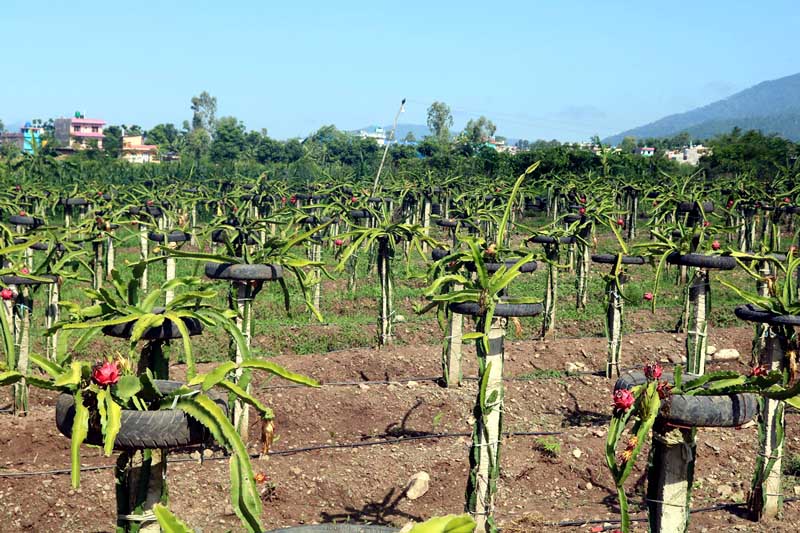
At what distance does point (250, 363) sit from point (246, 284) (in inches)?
164

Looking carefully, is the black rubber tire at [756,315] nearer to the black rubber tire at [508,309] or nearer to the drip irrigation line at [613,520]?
the drip irrigation line at [613,520]

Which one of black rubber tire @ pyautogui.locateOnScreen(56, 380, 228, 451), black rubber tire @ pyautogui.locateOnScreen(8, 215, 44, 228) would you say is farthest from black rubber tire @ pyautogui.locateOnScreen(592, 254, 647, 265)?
black rubber tire @ pyautogui.locateOnScreen(8, 215, 44, 228)

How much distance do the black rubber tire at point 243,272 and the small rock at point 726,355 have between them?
8298 millimetres

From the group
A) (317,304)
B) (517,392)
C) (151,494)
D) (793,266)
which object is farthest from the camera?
(317,304)

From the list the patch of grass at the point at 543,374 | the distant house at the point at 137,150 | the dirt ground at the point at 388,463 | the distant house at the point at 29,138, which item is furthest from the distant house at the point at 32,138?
the patch of grass at the point at 543,374

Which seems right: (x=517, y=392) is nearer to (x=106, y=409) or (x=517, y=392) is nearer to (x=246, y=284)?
(x=246, y=284)

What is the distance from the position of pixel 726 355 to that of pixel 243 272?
Result: 28.6 feet

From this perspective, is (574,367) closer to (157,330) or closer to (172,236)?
(172,236)

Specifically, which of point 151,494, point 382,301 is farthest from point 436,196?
point 151,494

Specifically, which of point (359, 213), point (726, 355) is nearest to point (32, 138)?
point (359, 213)

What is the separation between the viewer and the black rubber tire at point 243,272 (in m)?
7.68

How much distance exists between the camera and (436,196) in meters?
32.8

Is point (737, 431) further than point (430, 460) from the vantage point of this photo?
Yes

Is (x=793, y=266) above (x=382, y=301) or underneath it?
above
